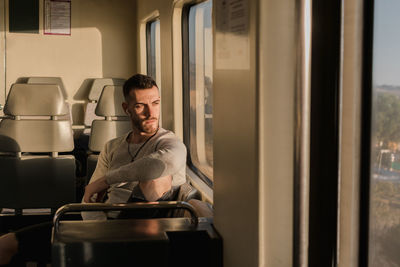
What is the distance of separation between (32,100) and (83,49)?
2349 mm

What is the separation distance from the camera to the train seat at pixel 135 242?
1462 millimetres

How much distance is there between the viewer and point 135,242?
1.48 metres

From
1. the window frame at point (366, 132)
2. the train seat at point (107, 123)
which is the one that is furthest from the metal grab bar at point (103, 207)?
the train seat at point (107, 123)

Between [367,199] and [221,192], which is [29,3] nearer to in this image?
[221,192]

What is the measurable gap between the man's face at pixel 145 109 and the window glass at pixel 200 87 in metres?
0.76

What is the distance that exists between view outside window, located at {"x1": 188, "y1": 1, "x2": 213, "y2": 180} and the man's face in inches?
29.7

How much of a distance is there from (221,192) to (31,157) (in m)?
2.86

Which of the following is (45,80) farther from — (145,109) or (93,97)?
(145,109)

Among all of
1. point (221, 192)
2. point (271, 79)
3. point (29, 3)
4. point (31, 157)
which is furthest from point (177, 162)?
point (29, 3)

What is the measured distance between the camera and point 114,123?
4621 millimetres

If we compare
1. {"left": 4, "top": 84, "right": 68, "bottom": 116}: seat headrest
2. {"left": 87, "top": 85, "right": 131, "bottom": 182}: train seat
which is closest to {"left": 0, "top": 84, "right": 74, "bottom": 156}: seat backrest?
{"left": 4, "top": 84, "right": 68, "bottom": 116}: seat headrest

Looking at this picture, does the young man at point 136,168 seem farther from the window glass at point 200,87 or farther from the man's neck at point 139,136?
the window glass at point 200,87

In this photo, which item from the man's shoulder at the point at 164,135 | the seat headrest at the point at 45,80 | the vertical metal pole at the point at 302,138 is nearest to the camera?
the vertical metal pole at the point at 302,138

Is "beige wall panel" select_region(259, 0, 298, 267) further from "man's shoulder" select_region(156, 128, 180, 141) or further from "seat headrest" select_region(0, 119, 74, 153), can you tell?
"seat headrest" select_region(0, 119, 74, 153)
